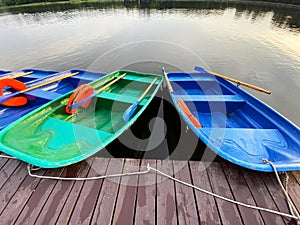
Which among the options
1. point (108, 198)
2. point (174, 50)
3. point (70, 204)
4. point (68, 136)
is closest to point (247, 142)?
point (108, 198)

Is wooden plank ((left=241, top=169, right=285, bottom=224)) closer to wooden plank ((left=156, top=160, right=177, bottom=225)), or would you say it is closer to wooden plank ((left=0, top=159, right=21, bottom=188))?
wooden plank ((left=156, top=160, right=177, bottom=225))

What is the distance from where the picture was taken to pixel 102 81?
4422 millimetres

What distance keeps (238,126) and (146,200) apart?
101 inches

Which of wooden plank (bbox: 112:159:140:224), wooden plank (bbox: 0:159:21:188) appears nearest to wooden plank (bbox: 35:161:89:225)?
wooden plank (bbox: 112:159:140:224)

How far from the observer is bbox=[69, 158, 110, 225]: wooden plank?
1.64 metres

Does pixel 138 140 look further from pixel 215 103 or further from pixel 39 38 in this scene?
pixel 39 38

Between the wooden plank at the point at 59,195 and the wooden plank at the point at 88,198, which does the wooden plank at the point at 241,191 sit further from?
the wooden plank at the point at 59,195

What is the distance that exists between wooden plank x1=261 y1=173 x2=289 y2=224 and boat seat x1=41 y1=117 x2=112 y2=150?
8.05ft

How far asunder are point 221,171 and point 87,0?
45830mm

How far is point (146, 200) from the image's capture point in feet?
5.92

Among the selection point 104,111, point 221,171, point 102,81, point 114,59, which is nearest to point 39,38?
point 114,59

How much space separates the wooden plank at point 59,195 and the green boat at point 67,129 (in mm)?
188

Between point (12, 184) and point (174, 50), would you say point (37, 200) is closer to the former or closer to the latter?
point (12, 184)

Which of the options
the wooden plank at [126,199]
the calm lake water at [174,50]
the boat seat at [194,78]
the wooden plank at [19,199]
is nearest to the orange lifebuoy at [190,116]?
the wooden plank at [126,199]
